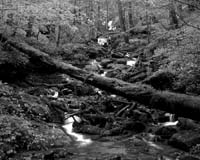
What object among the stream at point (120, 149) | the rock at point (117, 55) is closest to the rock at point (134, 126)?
the stream at point (120, 149)

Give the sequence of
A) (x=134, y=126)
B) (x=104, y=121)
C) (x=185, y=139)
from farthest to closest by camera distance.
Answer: (x=104, y=121) → (x=134, y=126) → (x=185, y=139)

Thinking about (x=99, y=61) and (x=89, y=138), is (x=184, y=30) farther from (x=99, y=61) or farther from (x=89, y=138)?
(x=99, y=61)

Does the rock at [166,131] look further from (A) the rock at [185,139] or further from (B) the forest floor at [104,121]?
(A) the rock at [185,139]

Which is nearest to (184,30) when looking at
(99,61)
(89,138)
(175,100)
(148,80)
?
(175,100)

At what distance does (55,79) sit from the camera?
59.7 feet

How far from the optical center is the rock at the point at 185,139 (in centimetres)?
880

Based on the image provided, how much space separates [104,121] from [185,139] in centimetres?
386

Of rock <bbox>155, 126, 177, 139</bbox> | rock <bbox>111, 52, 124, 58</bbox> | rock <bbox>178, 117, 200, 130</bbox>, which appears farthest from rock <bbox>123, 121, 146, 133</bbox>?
rock <bbox>111, 52, 124, 58</bbox>

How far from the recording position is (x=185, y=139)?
899 centimetres

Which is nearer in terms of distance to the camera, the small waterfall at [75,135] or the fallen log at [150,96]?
the fallen log at [150,96]

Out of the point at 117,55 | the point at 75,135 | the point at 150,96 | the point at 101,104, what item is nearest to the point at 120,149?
the point at 75,135

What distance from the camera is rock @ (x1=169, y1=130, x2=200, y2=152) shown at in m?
8.80

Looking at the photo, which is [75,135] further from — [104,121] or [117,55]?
[117,55]

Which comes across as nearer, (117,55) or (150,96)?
(150,96)
